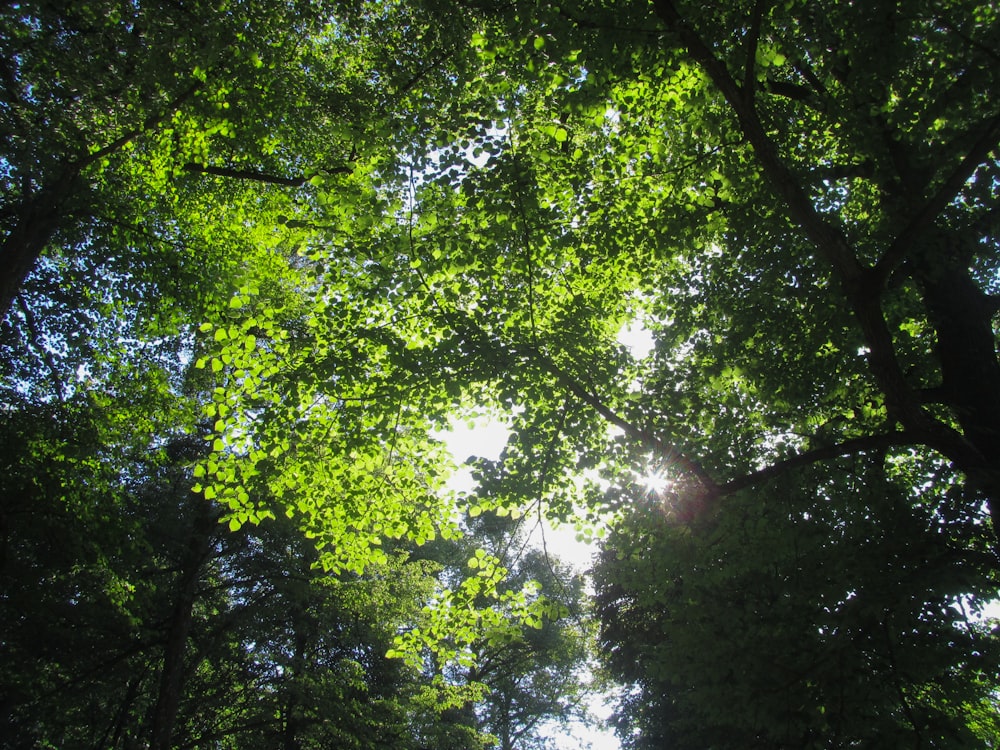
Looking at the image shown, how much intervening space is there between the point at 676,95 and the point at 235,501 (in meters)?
7.03

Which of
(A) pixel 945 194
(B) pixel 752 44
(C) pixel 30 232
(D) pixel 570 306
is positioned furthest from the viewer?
(C) pixel 30 232

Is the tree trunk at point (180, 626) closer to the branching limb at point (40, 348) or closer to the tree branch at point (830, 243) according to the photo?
the branching limb at point (40, 348)

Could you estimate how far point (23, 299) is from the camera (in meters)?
9.32

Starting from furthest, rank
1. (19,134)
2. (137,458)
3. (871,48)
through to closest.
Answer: (137,458) → (19,134) → (871,48)

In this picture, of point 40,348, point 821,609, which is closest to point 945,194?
point 821,609

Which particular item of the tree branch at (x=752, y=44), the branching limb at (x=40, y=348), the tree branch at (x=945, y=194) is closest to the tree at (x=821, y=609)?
the tree branch at (x=945, y=194)

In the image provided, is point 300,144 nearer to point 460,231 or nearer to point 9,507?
point 460,231

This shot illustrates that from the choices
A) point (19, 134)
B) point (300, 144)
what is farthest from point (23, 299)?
point (300, 144)

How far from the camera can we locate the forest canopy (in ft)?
17.7

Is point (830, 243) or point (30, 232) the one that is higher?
point (30, 232)

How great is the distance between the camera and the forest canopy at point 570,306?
5.41 m

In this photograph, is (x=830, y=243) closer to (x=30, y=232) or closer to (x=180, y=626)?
(x=30, y=232)

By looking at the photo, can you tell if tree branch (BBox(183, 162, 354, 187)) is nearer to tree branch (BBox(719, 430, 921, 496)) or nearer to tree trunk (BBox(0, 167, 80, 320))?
tree trunk (BBox(0, 167, 80, 320))

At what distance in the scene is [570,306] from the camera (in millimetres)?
7082
